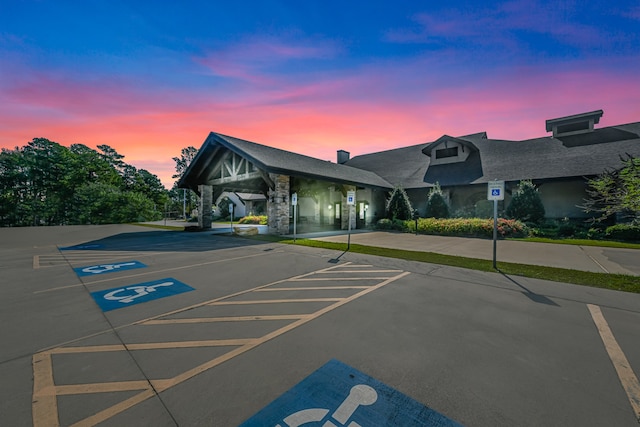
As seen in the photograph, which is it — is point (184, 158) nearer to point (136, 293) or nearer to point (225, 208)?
point (225, 208)

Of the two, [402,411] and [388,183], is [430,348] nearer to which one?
[402,411]

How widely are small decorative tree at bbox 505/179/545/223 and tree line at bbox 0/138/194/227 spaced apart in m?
47.5

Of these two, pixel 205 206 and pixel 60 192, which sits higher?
pixel 60 192

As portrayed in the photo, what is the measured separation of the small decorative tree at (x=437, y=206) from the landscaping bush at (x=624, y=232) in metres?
8.92

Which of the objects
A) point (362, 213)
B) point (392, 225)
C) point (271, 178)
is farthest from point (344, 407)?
point (362, 213)

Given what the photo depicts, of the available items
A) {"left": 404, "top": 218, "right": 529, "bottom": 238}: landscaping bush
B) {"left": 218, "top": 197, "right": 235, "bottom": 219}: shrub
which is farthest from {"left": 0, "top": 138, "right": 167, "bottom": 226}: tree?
{"left": 404, "top": 218, "right": 529, "bottom": 238}: landscaping bush

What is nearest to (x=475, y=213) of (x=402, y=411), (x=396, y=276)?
(x=396, y=276)

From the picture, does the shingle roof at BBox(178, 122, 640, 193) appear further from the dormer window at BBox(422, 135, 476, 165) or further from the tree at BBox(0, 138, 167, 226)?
the tree at BBox(0, 138, 167, 226)

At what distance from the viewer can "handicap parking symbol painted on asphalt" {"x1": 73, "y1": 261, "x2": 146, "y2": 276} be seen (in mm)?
7074

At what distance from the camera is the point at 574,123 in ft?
69.9

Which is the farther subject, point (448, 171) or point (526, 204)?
point (448, 171)

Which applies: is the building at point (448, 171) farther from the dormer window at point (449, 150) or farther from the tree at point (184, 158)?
the tree at point (184, 158)

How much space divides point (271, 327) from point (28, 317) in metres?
4.16

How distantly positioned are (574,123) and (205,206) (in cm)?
3305
